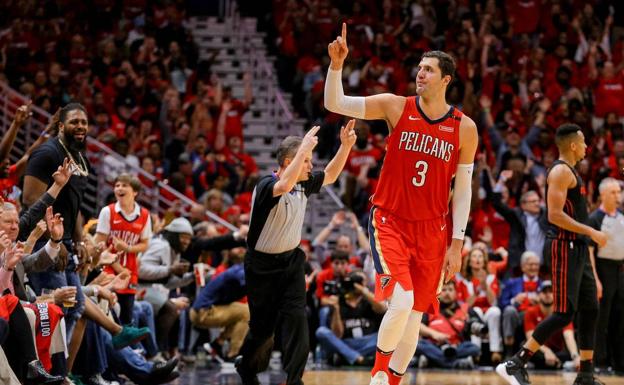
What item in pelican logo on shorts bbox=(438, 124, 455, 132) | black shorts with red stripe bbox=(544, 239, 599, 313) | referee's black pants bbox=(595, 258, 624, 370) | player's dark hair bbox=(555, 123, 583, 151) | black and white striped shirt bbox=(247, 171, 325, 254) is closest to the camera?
pelican logo on shorts bbox=(438, 124, 455, 132)

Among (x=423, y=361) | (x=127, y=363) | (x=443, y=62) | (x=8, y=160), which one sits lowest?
(x=423, y=361)

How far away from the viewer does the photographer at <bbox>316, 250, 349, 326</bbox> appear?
12820 mm

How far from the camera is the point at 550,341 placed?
12.7 meters

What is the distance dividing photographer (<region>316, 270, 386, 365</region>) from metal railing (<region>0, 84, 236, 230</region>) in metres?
1.92

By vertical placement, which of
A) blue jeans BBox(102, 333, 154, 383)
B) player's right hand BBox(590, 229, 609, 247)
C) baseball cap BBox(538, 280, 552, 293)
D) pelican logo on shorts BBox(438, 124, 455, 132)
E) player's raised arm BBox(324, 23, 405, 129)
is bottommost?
blue jeans BBox(102, 333, 154, 383)

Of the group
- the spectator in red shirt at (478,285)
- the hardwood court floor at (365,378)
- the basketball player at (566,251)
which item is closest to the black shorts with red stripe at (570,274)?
the basketball player at (566,251)

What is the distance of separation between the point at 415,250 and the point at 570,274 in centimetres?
234

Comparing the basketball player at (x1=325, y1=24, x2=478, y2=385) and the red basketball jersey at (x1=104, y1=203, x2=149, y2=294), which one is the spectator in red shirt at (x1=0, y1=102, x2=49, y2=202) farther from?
the basketball player at (x1=325, y1=24, x2=478, y2=385)

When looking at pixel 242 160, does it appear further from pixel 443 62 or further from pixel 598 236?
pixel 443 62

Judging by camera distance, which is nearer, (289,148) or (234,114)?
(289,148)

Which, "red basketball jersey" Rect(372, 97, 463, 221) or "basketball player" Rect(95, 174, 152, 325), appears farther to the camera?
"basketball player" Rect(95, 174, 152, 325)

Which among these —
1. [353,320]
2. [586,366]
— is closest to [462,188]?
[586,366]

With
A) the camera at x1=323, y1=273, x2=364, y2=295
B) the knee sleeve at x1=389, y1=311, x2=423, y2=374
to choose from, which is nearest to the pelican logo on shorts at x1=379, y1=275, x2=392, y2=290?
the knee sleeve at x1=389, y1=311, x2=423, y2=374

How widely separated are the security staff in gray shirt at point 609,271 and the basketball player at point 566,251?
6.17ft
